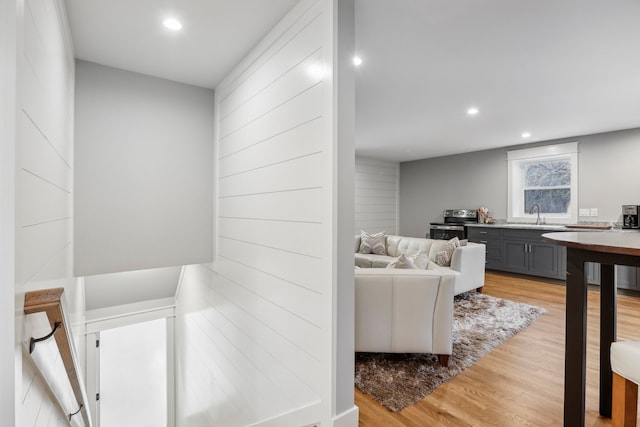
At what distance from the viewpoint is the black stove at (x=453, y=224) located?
6.40 m

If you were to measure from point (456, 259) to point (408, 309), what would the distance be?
1.96 metres

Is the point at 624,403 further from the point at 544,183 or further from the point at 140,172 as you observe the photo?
the point at 544,183

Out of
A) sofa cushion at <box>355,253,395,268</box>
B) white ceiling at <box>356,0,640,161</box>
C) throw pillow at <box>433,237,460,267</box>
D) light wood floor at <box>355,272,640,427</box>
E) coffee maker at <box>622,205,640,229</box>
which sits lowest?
light wood floor at <box>355,272,640,427</box>

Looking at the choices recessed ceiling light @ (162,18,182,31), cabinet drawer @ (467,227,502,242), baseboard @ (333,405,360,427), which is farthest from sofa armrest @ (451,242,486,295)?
recessed ceiling light @ (162,18,182,31)

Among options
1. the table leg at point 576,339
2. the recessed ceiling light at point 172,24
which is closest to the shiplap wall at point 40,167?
the recessed ceiling light at point 172,24

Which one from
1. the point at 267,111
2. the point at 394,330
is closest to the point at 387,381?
the point at 394,330

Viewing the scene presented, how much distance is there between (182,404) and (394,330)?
332 centimetres

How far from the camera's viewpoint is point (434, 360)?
2.59 meters

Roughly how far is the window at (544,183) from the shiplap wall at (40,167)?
6738 millimetres

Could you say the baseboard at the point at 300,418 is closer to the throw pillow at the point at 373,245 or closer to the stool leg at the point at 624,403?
the stool leg at the point at 624,403

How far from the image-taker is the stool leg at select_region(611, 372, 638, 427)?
1125 mm

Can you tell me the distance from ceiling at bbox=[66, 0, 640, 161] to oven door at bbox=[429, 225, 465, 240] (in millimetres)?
2880

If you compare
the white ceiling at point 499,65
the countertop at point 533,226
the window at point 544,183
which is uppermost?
the white ceiling at point 499,65

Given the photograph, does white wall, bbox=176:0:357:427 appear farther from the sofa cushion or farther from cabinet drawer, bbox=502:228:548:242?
cabinet drawer, bbox=502:228:548:242
